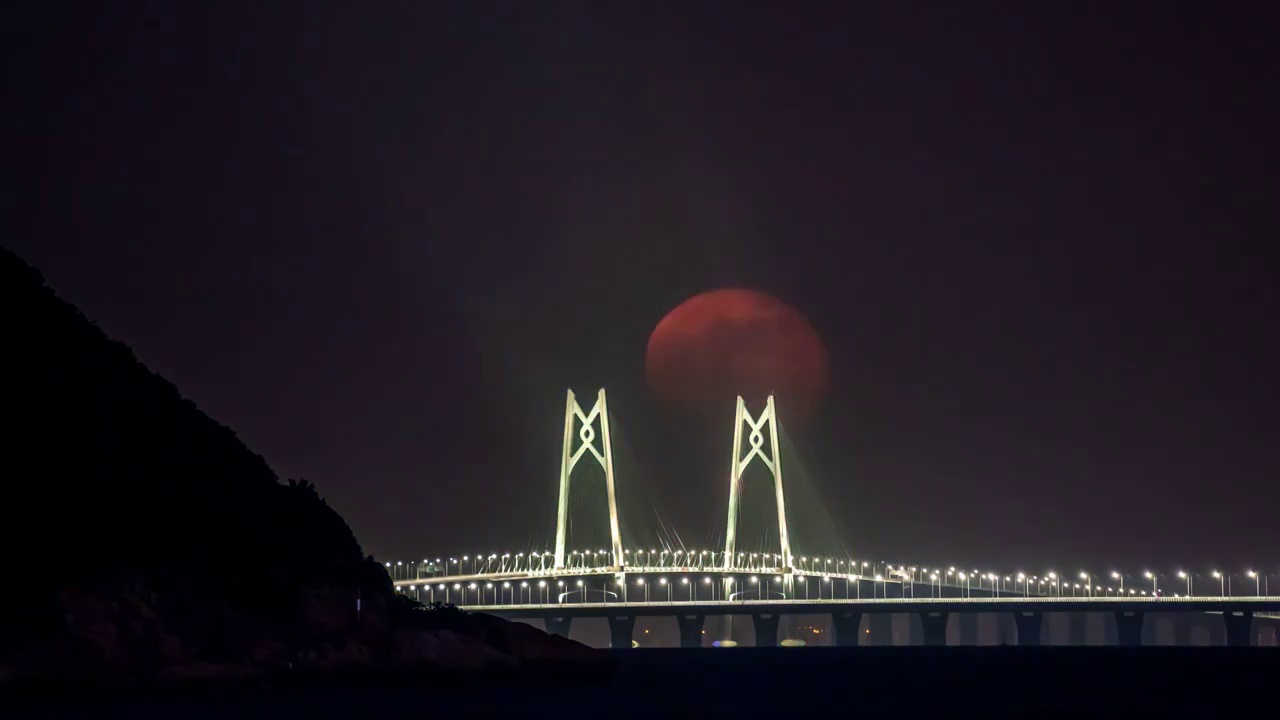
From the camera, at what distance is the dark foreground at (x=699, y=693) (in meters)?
52.2

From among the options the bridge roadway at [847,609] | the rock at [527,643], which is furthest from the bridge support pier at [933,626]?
the rock at [527,643]

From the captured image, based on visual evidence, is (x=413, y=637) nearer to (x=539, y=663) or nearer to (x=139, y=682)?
(x=539, y=663)

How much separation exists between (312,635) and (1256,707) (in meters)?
29.6

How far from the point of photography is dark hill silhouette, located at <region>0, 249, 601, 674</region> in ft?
177

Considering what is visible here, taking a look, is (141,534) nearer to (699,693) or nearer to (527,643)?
(527,643)

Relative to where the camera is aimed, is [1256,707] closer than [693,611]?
Yes

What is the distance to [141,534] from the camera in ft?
190

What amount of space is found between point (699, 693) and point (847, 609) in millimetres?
47986

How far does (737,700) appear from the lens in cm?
6481

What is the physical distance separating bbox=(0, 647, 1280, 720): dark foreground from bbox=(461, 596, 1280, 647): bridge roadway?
54.8 ft

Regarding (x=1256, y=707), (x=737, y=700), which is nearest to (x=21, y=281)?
(x=737, y=700)

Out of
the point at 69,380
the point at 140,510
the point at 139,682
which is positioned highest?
the point at 69,380

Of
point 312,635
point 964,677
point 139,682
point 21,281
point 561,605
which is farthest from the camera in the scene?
point 561,605

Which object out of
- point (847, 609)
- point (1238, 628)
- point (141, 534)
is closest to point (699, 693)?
point (141, 534)
